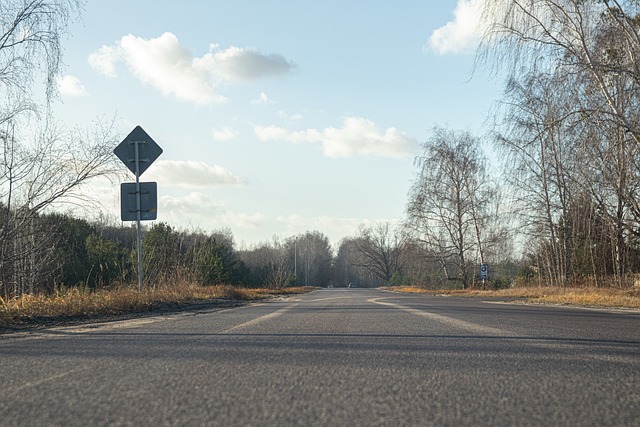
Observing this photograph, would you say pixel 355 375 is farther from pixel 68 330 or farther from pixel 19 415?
pixel 68 330

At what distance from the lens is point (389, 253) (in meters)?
111

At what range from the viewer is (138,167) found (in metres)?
14.7

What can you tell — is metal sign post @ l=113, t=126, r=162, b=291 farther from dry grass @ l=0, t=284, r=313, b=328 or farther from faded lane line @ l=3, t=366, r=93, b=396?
faded lane line @ l=3, t=366, r=93, b=396

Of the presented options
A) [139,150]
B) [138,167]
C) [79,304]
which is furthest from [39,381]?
[139,150]

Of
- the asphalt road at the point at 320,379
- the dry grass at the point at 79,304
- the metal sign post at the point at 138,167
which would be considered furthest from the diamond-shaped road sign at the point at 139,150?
the asphalt road at the point at 320,379

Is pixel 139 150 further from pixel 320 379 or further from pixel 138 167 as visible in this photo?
pixel 320 379

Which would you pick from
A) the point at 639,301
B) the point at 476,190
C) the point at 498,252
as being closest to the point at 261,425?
the point at 639,301

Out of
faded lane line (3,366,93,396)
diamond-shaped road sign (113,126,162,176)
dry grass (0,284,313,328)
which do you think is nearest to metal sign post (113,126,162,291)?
diamond-shaped road sign (113,126,162,176)

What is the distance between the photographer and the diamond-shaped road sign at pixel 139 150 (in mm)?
14742

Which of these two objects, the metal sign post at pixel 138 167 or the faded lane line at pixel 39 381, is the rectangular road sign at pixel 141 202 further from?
the faded lane line at pixel 39 381

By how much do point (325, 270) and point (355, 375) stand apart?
135559mm

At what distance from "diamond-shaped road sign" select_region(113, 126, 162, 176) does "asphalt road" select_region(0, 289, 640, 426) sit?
8.07 meters

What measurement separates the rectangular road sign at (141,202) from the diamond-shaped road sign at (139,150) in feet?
1.46

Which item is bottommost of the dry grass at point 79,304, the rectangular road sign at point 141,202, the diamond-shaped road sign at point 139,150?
the dry grass at point 79,304
